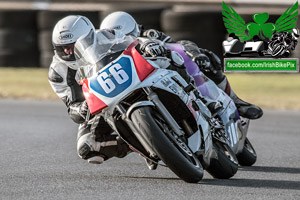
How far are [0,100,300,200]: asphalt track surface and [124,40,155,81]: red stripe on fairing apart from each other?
80 cm

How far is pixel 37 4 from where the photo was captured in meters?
20.8

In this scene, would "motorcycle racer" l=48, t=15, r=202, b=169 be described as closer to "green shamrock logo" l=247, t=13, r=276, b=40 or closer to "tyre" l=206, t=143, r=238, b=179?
"tyre" l=206, t=143, r=238, b=179

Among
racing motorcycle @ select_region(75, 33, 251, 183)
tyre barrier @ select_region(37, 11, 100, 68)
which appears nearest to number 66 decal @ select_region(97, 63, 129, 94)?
racing motorcycle @ select_region(75, 33, 251, 183)

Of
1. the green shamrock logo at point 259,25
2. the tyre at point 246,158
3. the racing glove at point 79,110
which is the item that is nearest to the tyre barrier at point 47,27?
the green shamrock logo at point 259,25

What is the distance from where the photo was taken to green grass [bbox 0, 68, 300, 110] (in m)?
12.6

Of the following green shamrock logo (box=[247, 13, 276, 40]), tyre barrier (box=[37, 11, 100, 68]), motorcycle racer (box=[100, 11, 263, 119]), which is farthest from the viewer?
tyre barrier (box=[37, 11, 100, 68])

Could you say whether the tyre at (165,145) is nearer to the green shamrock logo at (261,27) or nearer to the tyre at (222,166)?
the tyre at (222,166)

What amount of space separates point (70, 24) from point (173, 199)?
1829 mm

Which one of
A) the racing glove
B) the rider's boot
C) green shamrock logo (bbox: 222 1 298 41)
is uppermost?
the racing glove

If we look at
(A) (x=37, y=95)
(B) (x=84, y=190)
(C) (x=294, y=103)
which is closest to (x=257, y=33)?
(C) (x=294, y=103)

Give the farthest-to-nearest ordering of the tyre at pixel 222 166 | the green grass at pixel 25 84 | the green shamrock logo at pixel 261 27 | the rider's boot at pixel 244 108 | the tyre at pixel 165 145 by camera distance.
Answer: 1. the green grass at pixel 25 84
2. the green shamrock logo at pixel 261 27
3. the rider's boot at pixel 244 108
4. the tyre at pixel 222 166
5. the tyre at pixel 165 145

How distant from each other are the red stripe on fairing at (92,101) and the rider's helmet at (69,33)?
0.58 meters

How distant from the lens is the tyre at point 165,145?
5.04 m

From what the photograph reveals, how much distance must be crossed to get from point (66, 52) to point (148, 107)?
1156 mm
